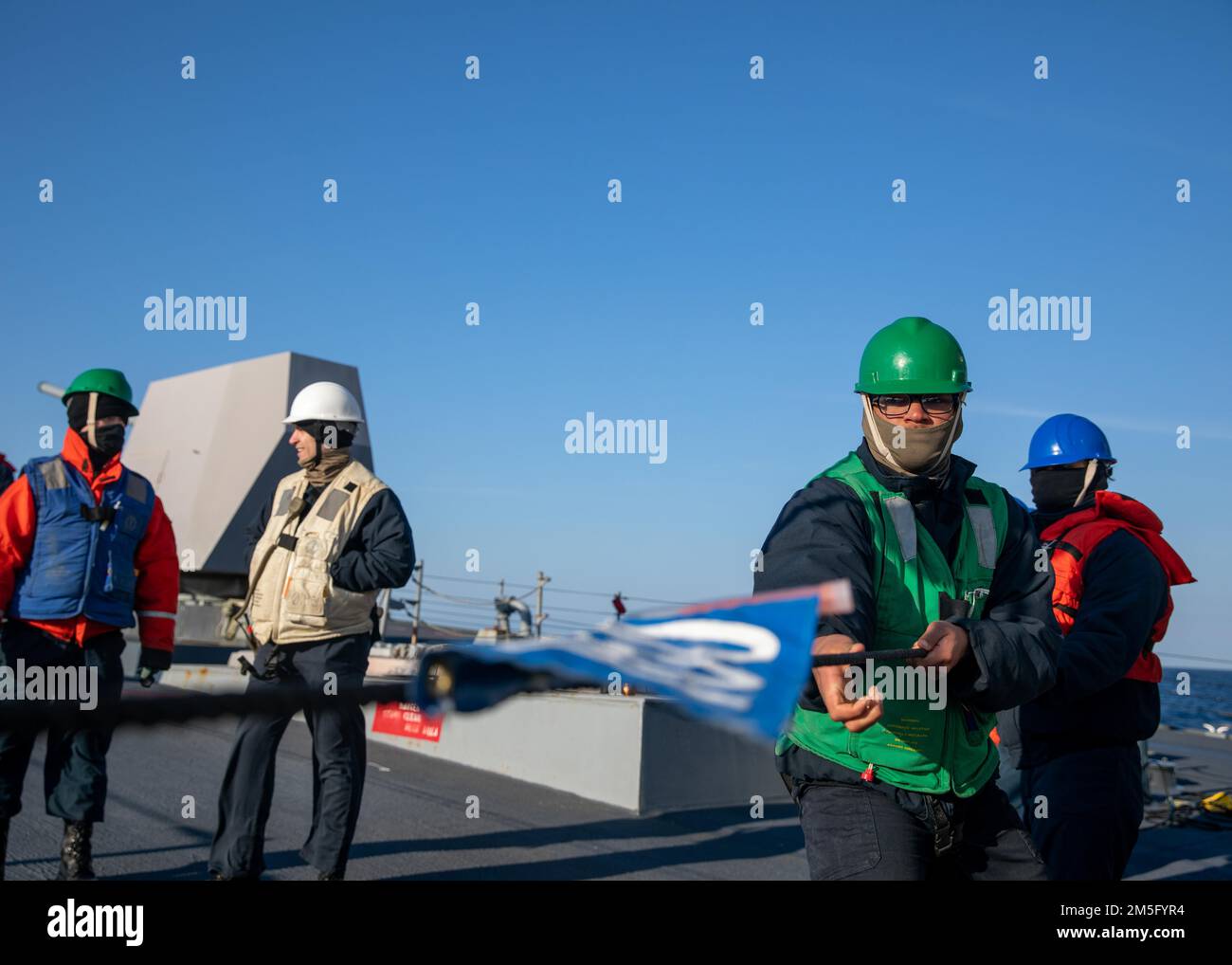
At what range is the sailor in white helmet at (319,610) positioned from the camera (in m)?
4.54

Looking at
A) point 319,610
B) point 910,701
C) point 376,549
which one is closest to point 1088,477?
point 910,701

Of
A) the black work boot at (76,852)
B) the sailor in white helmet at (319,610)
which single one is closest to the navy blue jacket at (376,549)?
the sailor in white helmet at (319,610)

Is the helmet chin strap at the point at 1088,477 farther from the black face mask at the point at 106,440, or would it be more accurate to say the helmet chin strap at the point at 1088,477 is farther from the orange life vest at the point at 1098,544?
the black face mask at the point at 106,440

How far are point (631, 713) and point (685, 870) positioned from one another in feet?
5.06

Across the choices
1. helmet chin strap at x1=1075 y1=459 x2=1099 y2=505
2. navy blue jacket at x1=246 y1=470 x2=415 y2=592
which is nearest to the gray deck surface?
navy blue jacket at x1=246 y1=470 x2=415 y2=592

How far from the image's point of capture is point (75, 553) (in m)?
4.73

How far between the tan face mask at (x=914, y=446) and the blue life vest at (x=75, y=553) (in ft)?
12.0

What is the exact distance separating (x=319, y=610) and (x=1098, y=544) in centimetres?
314

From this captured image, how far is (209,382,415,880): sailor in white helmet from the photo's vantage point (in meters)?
4.54

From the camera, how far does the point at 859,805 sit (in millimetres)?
2336

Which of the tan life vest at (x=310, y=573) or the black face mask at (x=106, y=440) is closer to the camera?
the tan life vest at (x=310, y=573)

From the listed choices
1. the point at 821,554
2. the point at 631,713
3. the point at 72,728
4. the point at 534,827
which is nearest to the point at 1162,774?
the point at 631,713

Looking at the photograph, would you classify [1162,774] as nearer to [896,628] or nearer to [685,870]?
[685,870]

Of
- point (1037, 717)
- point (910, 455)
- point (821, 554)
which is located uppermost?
point (910, 455)
